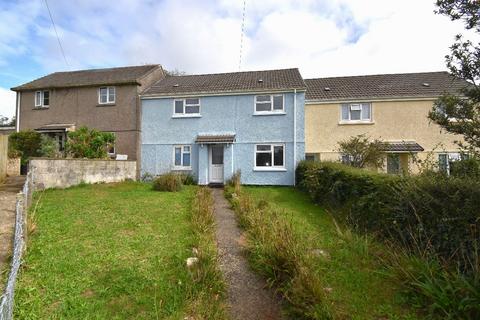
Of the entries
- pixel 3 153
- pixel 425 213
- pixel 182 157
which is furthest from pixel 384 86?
pixel 3 153

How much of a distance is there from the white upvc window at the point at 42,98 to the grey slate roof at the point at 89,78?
16.2 inches

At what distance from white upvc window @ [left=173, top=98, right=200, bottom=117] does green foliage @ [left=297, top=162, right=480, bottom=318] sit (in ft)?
46.0

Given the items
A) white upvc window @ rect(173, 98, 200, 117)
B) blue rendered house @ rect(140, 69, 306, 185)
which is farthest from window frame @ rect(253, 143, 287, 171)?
white upvc window @ rect(173, 98, 200, 117)

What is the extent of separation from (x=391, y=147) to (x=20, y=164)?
20.9 metres

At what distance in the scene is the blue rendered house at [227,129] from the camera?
1850 cm

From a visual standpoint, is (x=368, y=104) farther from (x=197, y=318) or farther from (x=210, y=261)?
(x=197, y=318)

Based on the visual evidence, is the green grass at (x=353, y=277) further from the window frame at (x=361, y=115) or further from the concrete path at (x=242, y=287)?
the window frame at (x=361, y=115)

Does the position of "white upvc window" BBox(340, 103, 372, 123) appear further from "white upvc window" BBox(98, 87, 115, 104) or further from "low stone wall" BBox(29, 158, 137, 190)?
"white upvc window" BBox(98, 87, 115, 104)

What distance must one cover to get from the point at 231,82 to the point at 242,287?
17.3 m

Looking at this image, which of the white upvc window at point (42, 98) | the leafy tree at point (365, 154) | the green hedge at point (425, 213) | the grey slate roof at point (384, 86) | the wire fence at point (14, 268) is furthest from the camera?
the white upvc window at point (42, 98)

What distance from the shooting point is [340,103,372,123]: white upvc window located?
20.4 m

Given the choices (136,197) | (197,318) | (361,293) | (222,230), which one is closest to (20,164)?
(136,197)

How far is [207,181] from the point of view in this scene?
18969mm

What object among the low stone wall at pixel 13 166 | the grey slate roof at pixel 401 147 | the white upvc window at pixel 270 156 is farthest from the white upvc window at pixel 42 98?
the grey slate roof at pixel 401 147
